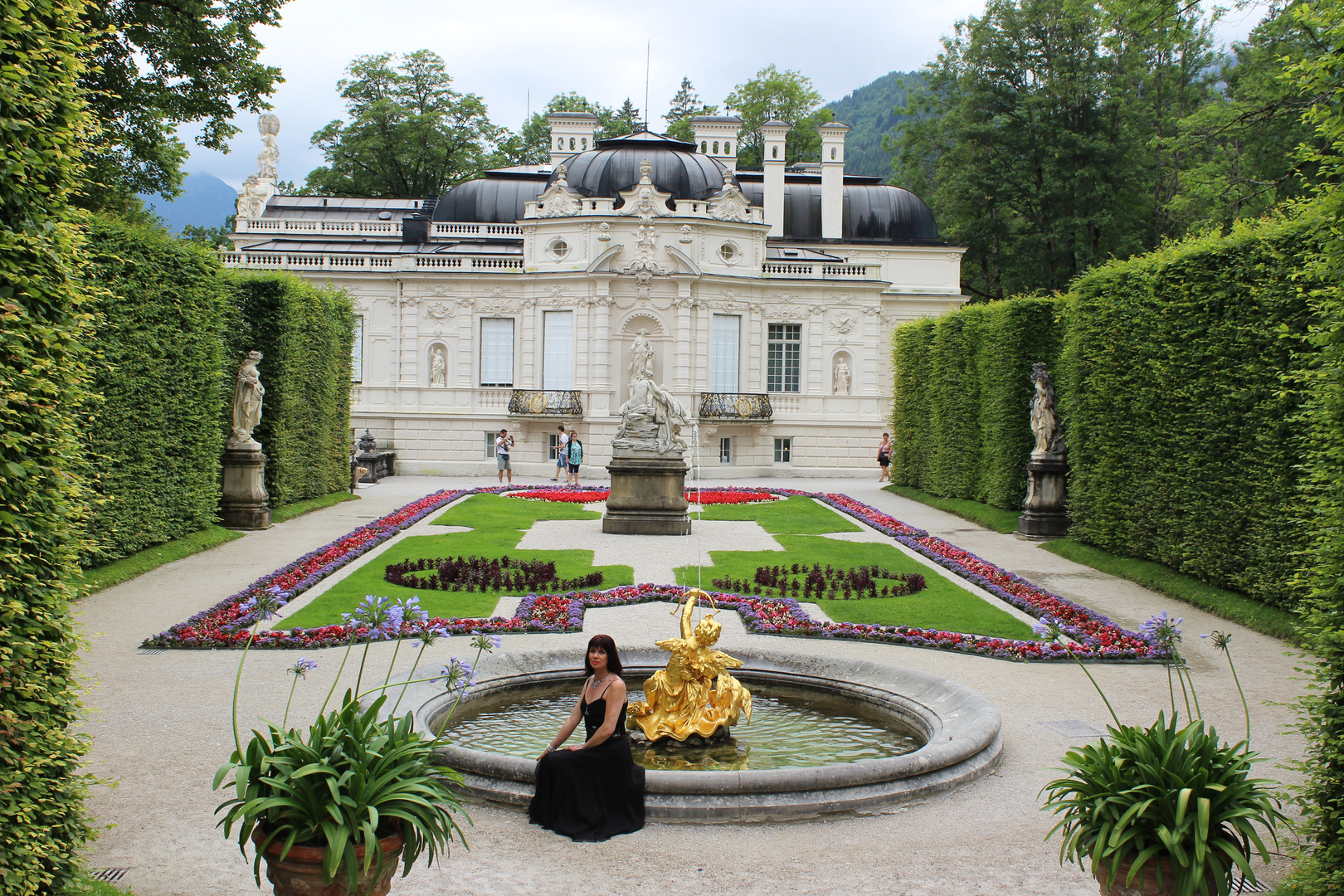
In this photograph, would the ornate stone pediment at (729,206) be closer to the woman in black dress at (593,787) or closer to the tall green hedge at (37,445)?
the woman in black dress at (593,787)

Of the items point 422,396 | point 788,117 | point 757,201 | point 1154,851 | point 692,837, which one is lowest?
point 692,837

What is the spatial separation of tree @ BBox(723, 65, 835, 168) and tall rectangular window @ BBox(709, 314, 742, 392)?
68.4 ft

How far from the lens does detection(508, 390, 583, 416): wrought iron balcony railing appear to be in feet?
113

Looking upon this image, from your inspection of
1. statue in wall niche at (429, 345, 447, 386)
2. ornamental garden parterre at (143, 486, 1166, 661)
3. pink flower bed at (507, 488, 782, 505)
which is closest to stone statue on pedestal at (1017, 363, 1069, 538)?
ornamental garden parterre at (143, 486, 1166, 661)

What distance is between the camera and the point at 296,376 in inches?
893

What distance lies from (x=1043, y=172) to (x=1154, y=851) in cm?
4115

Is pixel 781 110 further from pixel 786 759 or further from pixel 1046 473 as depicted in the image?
pixel 786 759

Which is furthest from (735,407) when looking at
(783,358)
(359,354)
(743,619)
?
(743,619)

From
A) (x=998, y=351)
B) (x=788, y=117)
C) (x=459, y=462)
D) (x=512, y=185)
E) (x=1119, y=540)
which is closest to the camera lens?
(x=1119, y=540)

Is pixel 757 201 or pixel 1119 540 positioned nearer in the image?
pixel 1119 540

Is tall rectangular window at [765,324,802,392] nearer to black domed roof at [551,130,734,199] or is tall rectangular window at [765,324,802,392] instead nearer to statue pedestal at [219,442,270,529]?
black domed roof at [551,130,734,199]

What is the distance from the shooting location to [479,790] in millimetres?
6453

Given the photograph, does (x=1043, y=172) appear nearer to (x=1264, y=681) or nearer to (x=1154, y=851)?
(x=1264, y=681)

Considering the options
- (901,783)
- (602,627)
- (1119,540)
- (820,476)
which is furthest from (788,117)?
(901,783)
